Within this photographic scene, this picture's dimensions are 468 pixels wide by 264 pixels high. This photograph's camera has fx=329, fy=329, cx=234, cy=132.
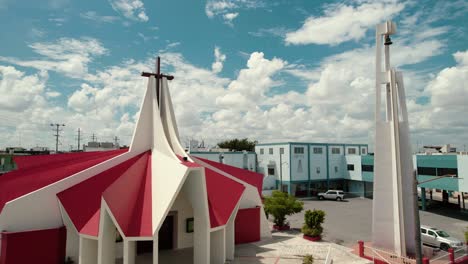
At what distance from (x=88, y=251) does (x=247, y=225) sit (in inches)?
442

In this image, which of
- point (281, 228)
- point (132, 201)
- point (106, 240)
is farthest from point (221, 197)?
point (281, 228)

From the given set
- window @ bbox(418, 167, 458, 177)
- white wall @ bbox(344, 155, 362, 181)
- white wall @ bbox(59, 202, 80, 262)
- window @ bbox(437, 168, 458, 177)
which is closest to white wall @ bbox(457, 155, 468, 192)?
window @ bbox(437, 168, 458, 177)

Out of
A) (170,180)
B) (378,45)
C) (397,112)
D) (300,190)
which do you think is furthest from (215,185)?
(300,190)

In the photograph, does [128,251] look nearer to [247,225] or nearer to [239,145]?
[247,225]

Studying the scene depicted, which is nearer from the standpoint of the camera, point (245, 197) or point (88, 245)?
point (88, 245)

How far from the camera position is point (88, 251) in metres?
16.9

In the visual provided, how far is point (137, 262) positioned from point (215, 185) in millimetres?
6401

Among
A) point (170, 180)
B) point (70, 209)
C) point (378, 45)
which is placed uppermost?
point (378, 45)

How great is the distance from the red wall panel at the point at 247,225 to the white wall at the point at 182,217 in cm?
370

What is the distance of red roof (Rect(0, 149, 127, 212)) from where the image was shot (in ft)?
61.5

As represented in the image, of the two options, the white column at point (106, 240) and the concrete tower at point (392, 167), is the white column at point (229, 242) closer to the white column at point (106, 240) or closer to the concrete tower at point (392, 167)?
the white column at point (106, 240)

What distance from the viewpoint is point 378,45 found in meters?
21.4

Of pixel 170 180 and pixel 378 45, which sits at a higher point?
pixel 378 45

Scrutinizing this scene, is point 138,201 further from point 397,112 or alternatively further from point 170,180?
point 397,112
